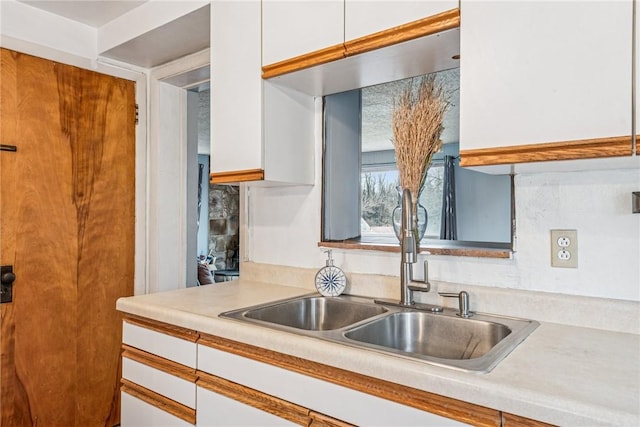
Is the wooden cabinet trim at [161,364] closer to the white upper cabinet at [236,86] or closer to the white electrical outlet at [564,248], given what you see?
the white upper cabinet at [236,86]

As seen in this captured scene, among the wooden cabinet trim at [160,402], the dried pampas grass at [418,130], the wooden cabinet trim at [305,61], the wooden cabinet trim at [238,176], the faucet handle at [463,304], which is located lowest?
the wooden cabinet trim at [160,402]

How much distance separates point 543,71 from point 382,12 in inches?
21.0

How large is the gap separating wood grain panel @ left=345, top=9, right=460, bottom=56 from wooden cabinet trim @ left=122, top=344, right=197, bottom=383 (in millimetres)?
1183

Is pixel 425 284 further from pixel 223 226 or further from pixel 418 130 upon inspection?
pixel 223 226

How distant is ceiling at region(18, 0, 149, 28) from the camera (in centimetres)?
206

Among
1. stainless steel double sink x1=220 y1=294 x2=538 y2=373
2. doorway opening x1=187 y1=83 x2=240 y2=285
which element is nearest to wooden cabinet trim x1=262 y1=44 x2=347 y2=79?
stainless steel double sink x1=220 y1=294 x2=538 y2=373

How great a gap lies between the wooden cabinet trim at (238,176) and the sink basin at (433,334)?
713mm

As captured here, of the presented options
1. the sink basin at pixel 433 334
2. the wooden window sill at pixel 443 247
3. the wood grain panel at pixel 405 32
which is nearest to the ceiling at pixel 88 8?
the wood grain panel at pixel 405 32

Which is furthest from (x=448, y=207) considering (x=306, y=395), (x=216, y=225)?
(x=216, y=225)

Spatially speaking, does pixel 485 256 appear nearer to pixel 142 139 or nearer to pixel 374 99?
pixel 374 99

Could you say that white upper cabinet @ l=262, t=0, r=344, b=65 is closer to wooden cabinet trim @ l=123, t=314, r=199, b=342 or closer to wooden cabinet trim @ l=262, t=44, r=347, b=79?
wooden cabinet trim @ l=262, t=44, r=347, b=79

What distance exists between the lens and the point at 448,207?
1.82m

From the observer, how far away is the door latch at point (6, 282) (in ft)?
6.43

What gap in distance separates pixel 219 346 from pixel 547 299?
1021mm
